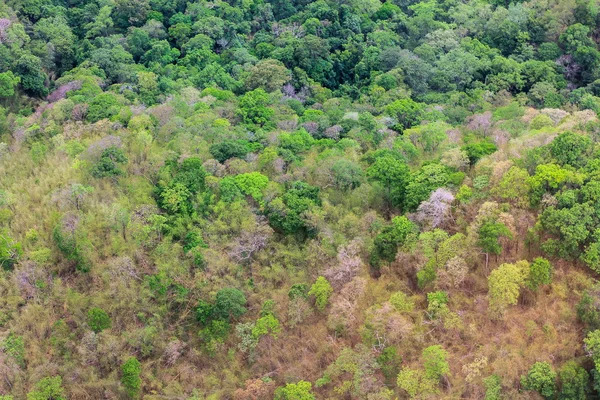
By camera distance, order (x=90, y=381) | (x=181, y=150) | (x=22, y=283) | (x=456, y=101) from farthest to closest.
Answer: (x=456, y=101) → (x=181, y=150) → (x=22, y=283) → (x=90, y=381)

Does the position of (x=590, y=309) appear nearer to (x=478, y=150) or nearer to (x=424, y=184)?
(x=424, y=184)

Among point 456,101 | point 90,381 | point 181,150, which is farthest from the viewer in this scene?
point 456,101

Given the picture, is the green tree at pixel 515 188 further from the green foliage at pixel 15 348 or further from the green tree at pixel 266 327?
the green foliage at pixel 15 348

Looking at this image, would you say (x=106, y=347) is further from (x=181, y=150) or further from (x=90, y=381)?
(x=181, y=150)

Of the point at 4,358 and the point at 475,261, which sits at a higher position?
the point at 475,261

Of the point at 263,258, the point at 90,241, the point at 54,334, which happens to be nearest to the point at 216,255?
the point at 263,258

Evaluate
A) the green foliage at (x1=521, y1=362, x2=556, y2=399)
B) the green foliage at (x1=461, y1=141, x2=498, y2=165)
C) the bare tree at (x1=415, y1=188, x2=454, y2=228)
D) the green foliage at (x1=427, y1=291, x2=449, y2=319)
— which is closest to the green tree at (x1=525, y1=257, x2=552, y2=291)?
the green foliage at (x1=427, y1=291, x2=449, y2=319)
